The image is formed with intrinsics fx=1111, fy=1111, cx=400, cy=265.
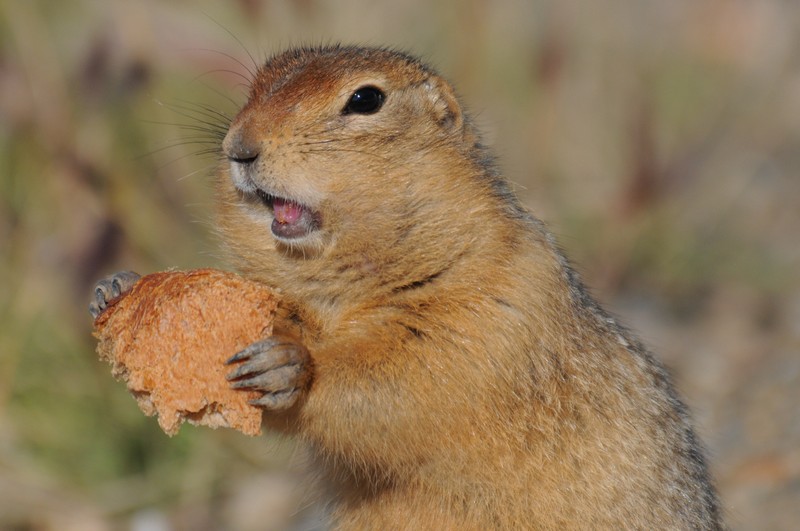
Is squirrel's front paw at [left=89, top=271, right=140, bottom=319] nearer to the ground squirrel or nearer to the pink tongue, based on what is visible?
the ground squirrel

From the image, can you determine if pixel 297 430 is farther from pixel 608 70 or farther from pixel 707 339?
pixel 608 70

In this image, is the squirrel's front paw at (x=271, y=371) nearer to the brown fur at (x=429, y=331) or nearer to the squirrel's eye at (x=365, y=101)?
the brown fur at (x=429, y=331)

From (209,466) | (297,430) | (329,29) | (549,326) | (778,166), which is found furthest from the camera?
(778,166)

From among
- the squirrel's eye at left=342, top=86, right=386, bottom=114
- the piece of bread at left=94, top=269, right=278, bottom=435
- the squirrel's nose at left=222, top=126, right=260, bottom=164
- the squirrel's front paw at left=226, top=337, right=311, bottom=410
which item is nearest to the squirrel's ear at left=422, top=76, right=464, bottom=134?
the squirrel's eye at left=342, top=86, right=386, bottom=114

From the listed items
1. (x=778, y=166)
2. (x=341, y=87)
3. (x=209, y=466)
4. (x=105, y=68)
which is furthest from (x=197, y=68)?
(x=778, y=166)

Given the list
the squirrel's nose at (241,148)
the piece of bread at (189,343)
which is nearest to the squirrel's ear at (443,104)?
the squirrel's nose at (241,148)

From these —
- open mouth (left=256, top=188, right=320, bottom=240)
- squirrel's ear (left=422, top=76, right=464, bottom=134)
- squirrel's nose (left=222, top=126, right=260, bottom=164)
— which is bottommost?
open mouth (left=256, top=188, right=320, bottom=240)
